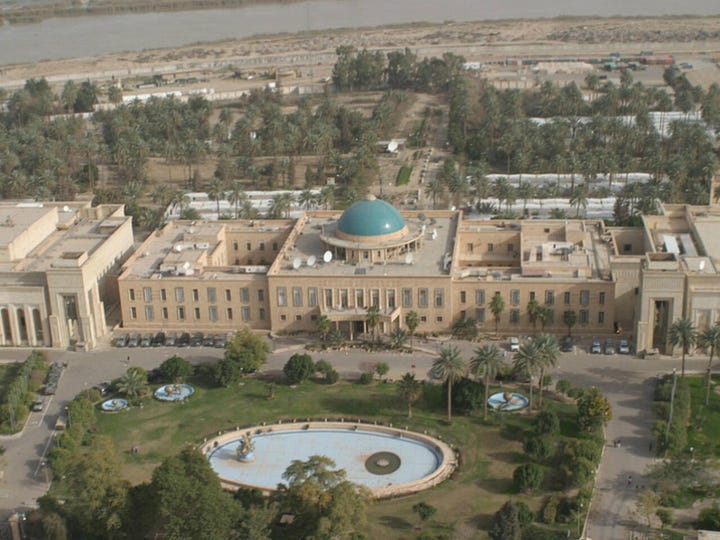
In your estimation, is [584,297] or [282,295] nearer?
[584,297]

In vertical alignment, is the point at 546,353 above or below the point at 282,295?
above

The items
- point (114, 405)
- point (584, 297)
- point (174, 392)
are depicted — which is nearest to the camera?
point (114, 405)

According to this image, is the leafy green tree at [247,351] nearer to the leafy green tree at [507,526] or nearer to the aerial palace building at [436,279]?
the aerial palace building at [436,279]

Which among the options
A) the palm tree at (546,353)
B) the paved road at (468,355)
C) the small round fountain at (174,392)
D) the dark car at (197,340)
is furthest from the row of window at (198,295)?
the palm tree at (546,353)

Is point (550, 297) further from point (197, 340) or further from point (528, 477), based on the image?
point (197, 340)

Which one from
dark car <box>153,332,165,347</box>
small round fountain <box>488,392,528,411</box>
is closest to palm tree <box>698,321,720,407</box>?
small round fountain <box>488,392,528,411</box>

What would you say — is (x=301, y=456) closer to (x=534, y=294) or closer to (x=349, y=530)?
(x=349, y=530)

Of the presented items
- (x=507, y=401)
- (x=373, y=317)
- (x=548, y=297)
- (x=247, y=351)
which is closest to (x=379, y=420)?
(x=507, y=401)

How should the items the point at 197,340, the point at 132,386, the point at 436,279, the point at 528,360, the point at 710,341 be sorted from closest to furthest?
the point at 528,360, the point at 710,341, the point at 132,386, the point at 436,279, the point at 197,340
